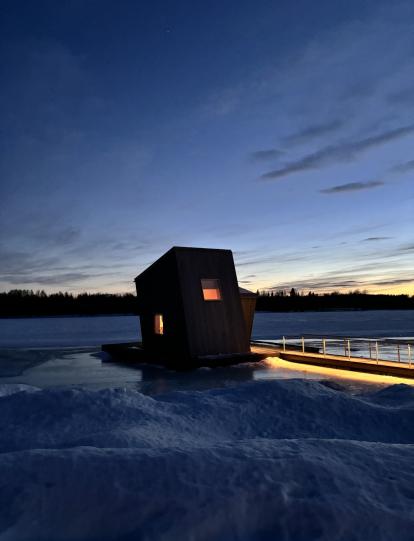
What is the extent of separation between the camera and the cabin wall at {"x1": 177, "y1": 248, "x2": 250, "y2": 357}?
1605cm

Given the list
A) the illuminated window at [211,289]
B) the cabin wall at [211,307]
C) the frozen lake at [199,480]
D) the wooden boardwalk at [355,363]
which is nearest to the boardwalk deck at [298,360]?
the wooden boardwalk at [355,363]

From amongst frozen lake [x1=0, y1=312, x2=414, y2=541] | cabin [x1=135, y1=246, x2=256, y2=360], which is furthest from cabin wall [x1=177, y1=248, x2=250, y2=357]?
frozen lake [x1=0, y1=312, x2=414, y2=541]

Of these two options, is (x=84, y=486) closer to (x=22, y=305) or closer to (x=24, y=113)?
(x=24, y=113)

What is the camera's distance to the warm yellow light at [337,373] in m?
12.1

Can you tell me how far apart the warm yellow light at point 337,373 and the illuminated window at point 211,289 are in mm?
3551

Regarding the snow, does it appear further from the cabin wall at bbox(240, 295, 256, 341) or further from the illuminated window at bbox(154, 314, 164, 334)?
the cabin wall at bbox(240, 295, 256, 341)

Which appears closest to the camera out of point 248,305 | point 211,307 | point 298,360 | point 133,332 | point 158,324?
point 211,307

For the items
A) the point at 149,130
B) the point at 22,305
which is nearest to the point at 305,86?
the point at 149,130

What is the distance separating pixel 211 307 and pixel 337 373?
543cm

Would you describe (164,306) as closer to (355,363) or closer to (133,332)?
(355,363)

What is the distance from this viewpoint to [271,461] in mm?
3789

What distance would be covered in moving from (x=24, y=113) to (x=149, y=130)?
199 inches

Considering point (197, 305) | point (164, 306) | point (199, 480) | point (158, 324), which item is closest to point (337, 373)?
point (197, 305)

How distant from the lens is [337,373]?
14031 millimetres
